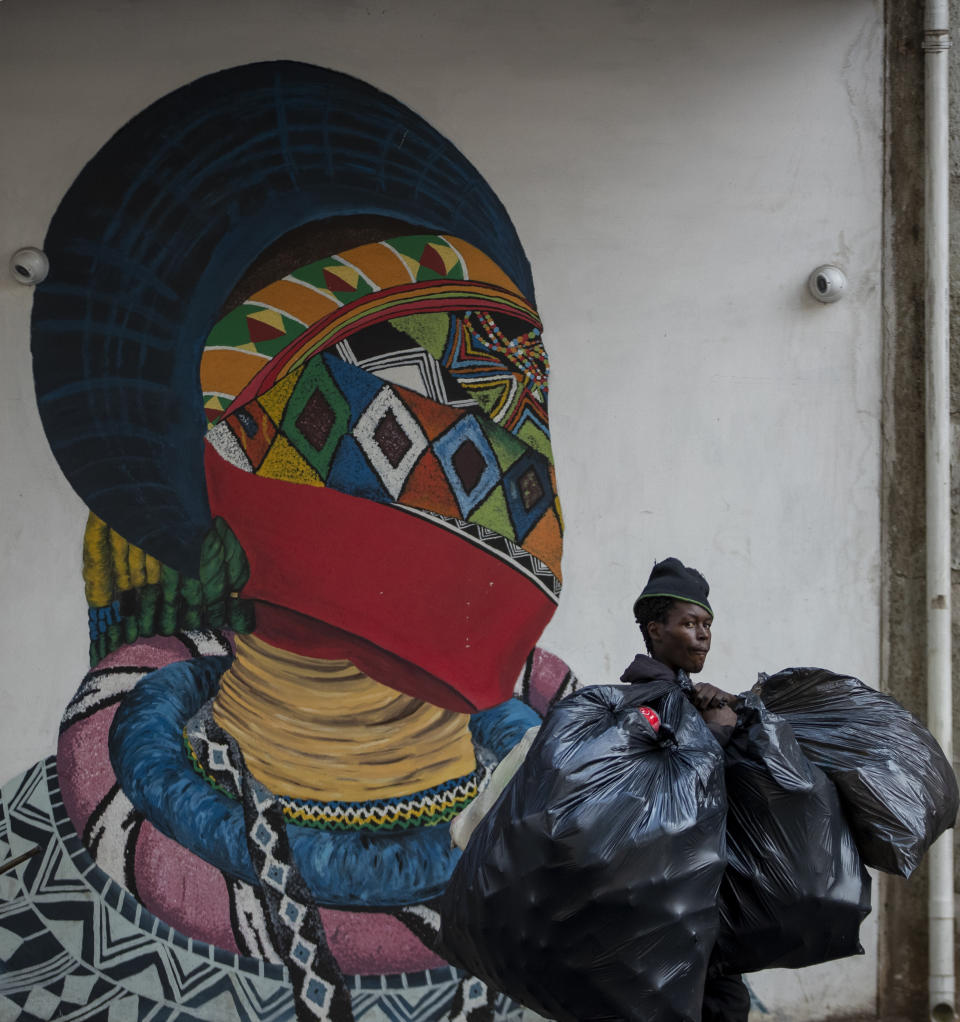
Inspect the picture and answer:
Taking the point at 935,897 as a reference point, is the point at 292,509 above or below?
above

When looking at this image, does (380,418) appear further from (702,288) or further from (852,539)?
(852,539)

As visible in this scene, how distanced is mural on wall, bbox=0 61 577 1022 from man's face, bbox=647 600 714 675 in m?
1.82

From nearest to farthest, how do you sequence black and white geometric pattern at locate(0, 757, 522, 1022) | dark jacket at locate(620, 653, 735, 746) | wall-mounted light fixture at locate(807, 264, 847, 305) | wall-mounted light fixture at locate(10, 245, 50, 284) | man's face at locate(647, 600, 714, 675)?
dark jacket at locate(620, 653, 735, 746) < man's face at locate(647, 600, 714, 675) < black and white geometric pattern at locate(0, 757, 522, 1022) < wall-mounted light fixture at locate(10, 245, 50, 284) < wall-mounted light fixture at locate(807, 264, 847, 305)

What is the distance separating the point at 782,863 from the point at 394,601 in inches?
94.2

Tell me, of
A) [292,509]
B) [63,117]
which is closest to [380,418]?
[292,509]

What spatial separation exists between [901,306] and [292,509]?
2500 millimetres

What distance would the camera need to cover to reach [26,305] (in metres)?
4.50

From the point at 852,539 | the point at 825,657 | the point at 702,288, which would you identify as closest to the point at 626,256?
the point at 702,288

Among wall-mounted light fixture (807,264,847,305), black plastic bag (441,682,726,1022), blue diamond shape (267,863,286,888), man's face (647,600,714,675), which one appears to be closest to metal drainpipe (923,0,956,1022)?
wall-mounted light fixture (807,264,847,305)

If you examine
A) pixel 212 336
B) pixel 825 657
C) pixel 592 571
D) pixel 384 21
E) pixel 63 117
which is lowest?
pixel 825 657

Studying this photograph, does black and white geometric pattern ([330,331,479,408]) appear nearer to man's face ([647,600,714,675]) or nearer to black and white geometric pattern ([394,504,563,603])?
black and white geometric pattern ([394,504,563,603])

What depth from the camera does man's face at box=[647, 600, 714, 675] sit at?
2660mm

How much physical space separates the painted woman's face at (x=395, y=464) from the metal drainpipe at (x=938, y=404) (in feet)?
4.78

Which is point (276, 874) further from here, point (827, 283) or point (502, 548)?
point (827, 283)
